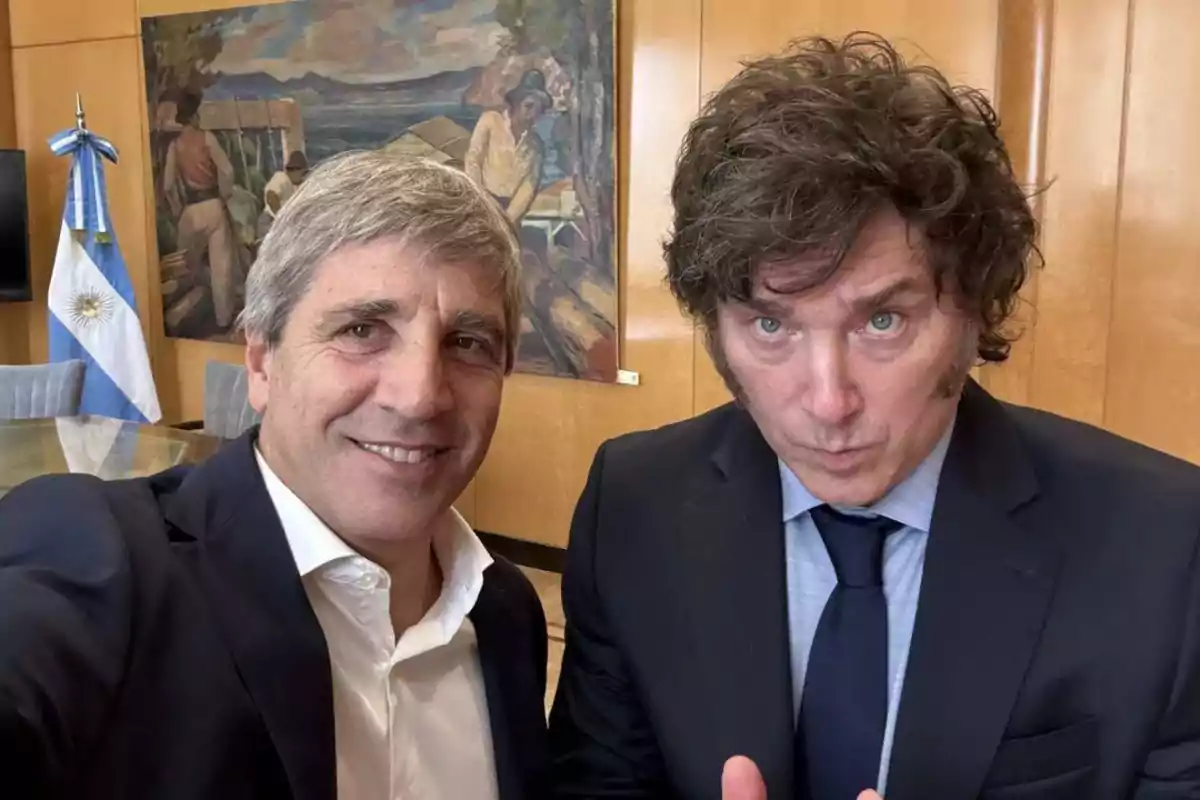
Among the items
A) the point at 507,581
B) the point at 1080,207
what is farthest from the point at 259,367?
the point at 1080,207

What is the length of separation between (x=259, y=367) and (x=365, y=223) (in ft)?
0.68

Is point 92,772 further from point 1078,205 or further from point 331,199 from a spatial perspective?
point 1078,205

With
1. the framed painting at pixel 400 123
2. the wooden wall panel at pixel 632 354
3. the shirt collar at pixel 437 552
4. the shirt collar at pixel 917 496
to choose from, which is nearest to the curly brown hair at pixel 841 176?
the shirt collar at pixel 917 496

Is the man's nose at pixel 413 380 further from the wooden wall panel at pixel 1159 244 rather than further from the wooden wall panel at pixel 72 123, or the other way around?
the wooden wall panel at pixel 72 123

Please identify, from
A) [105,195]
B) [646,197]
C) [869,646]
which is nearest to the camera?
[869,646]

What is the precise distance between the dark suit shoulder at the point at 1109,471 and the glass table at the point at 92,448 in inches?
100

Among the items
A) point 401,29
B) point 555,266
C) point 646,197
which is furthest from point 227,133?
point 646,197

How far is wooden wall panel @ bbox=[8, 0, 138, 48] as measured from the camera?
6195 millimetres

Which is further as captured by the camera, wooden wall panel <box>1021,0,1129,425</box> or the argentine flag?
the argentine flag

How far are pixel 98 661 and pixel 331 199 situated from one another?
0.48 meters

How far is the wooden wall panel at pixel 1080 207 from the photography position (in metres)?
3.44

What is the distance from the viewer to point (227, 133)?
585 cm

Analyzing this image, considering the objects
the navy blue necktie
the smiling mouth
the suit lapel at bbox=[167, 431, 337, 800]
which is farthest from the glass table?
the navy blue necktie

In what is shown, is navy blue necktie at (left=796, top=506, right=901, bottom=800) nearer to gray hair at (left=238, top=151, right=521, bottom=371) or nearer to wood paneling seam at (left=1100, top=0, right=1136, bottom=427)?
gray hair at (left=238, top=151, right=521, bottom=371)
